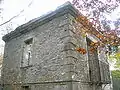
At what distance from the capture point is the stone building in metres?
7.38

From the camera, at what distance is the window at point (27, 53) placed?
9.51 meters

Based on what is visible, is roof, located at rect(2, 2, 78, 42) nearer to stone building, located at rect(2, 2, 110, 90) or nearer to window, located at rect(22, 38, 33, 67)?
stone building, located at rect(2, 2, 110, 90)

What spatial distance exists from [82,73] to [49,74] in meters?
1.65

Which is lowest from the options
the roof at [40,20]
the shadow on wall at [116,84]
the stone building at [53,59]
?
the shadow on wall at [116,84]

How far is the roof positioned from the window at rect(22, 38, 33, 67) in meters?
0.79

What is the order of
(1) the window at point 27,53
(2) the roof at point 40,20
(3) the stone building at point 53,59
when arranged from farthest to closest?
(1) the window at point 27,53 → (2) the roof at point 40,20 → (3) the stone building at point 53,59

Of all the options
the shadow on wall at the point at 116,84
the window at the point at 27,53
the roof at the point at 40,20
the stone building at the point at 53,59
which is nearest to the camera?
the stone building at the point at 53,59

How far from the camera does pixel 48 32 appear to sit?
28.8 feet

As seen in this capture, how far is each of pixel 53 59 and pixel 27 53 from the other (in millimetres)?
2532

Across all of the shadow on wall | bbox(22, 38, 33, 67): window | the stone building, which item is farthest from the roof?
the shadow on wall

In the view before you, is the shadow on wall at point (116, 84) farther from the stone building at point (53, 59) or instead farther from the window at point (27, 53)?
the window at point (27, 53)

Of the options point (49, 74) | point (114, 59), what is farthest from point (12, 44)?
point (114, 59)

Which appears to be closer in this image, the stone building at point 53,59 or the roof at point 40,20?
the stone building at point 53,59

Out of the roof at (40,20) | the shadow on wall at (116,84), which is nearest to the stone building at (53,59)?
the roof at (40,20)
